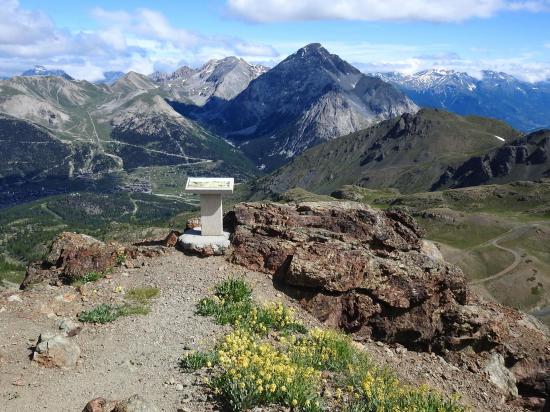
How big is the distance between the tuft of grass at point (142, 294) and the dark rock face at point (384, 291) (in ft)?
18.3

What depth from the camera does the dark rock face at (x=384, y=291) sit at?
28.3 m

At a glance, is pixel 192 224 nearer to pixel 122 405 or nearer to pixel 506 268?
pixel 122 405

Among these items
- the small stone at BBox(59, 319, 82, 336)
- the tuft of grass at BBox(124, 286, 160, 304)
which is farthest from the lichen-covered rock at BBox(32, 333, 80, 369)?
the tuft of grass at BBox(124, 286, 160, 304)

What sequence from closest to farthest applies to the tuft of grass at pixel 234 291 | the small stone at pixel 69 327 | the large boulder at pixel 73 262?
the small stone at pixel 69 327 < the tuft of grass at pixel 234 291 < the large boulder at pixel 73 262

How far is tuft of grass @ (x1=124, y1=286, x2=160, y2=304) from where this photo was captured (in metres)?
25.5

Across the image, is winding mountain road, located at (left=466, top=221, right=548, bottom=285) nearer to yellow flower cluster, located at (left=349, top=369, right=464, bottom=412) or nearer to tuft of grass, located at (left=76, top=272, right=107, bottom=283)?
tuft of grass, located at (left=76, top=272, right=107, bottom=283)

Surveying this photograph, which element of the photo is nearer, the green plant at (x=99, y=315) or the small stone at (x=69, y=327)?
the small stone at (x=69, y=327)

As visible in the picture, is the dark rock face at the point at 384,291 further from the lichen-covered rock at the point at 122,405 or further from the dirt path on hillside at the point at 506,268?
the dirt path on hillside at the point at 506,268

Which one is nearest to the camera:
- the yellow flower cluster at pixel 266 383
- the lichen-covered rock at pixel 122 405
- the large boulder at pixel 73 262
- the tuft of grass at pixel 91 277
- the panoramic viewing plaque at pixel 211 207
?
the lichen-covered rock at pixel 122 405

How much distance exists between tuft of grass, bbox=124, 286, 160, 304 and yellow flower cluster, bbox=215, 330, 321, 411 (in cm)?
843

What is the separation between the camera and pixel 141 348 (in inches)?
831

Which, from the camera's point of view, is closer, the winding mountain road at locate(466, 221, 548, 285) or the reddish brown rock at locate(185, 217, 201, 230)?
the reddish brown rock at locate(185, 217, 201, 230)

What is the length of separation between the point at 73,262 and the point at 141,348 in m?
11.9

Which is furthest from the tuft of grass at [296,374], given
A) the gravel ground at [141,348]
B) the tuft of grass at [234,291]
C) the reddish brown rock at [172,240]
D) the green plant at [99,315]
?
the reddish brown rock at [172,240]
